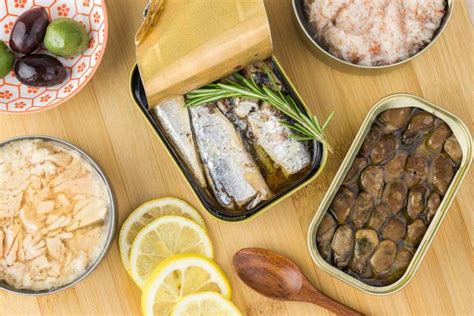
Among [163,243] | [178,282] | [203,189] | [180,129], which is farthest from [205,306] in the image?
[180,129]

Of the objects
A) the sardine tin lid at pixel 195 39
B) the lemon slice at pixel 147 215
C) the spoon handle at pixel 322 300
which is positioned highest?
the sardine tin lid at pixel 195 39

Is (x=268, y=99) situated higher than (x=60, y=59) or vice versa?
(x=60, y=59)

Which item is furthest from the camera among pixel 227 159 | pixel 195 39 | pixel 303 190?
pixel 303 190

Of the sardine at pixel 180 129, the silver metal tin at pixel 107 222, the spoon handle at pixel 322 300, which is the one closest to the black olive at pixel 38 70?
the silver metal tin at pixel 107 222

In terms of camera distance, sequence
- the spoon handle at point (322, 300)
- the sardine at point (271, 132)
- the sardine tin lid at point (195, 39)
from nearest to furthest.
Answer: the sardine tin lid at point (195, 39) → the sardine at point (271, 132) → the spoon handle at point (322, 300)

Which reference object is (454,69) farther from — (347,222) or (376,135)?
(347,222)

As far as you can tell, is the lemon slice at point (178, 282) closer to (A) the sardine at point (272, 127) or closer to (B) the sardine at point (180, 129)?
(B) the sardine at point (180, 129)

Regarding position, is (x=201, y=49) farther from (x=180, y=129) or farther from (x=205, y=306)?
(x=205, y=306)

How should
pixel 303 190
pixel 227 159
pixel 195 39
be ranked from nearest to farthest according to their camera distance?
1. pixel 195 39
2. pixel 227 159
3. pixel 303 190
